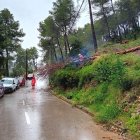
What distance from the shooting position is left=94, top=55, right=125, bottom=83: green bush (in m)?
17.6

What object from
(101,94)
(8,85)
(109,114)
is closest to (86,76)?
(101,94)

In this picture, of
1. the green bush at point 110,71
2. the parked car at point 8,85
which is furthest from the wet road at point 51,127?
the parked car at point 8,85

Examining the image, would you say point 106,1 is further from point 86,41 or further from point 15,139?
point 15,139

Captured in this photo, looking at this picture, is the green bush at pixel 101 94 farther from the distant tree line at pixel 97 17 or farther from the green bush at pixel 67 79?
the distant tree line at pixel 97 17

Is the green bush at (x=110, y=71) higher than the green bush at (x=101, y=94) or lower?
higher

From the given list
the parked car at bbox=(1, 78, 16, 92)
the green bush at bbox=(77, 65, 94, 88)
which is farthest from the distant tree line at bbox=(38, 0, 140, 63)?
the green bush at bbox=(77, 65, 94, 88)

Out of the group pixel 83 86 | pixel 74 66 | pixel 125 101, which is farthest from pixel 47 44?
pixel 125 101

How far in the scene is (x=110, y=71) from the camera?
1962 centimetres

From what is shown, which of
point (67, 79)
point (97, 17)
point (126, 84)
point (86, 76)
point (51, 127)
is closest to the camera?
point (51, 127)

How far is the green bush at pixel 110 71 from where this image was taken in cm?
1764

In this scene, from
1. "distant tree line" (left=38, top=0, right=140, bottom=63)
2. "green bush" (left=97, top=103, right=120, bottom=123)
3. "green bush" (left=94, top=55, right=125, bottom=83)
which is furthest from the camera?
"distant tree line" (left=38, top=0, right=140, bottom=63)

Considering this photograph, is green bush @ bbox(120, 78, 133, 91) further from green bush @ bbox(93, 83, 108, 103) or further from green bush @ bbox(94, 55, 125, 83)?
green bush @ bbox(93, 83, 108, 103)

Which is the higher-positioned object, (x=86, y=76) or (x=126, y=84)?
(x=86, y=76)

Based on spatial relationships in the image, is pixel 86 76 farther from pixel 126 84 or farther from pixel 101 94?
pixel 126 84
